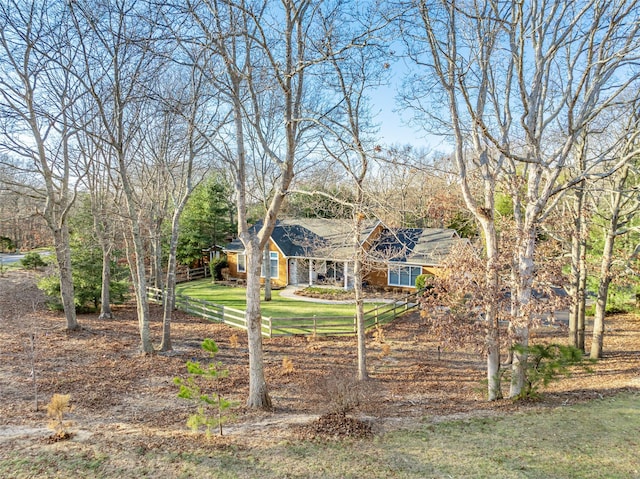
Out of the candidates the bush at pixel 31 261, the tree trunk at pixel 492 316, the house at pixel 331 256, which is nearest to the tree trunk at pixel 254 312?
the tree trunk at pixel 492 316

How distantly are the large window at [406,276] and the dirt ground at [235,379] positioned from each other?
17.1 ft

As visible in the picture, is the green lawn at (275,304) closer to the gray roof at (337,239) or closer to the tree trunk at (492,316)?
the gray roof at (337,239)

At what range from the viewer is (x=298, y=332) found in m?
14.5

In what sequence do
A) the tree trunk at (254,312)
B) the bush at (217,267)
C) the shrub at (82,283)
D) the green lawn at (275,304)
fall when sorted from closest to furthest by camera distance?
the tree trunk at (254,312), the shrub at (82,283), the green lawn at (275,304), the bush at (217,267)

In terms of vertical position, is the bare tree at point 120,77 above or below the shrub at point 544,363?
above

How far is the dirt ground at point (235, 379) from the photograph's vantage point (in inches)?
254

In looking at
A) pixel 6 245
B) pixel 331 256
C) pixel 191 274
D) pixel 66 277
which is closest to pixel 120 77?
pixel 66 277

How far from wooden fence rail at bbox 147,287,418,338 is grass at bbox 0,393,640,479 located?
714cm

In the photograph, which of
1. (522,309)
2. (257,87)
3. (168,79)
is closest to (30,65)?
(168,79)

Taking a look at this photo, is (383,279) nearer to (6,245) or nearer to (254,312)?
(254,312)

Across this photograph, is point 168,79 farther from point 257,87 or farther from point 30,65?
point 257,87

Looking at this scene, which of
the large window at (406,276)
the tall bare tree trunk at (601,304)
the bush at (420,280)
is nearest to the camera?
the tall bare tree trunk at (601,304)

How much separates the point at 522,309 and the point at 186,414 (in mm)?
6504

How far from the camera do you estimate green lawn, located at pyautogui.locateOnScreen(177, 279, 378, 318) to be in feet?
57.2
